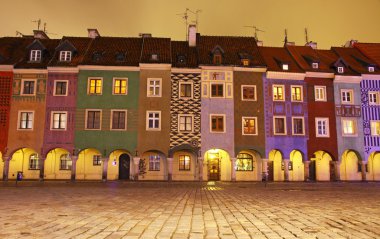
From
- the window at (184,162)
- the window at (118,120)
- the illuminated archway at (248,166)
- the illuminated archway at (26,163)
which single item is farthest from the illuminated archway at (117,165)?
the illuminated archway at (248,166)

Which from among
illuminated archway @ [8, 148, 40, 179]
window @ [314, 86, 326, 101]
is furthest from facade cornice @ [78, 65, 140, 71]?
window @ [314, 86, 326, 101]

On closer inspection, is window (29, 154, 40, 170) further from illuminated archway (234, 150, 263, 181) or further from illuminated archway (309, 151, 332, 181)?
illuminated archway (309, 151, 332, 181)

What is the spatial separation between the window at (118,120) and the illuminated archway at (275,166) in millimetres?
14561

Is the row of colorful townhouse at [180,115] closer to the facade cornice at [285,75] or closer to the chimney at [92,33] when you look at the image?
the facade cornice at [285,75]

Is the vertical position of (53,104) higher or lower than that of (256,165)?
higher

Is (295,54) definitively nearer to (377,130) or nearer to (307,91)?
(307,91)

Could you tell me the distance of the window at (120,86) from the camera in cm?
3409

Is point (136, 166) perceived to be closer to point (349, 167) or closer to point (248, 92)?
point (248, 92)

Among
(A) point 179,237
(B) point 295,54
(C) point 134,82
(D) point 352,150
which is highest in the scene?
(B) point 295,54

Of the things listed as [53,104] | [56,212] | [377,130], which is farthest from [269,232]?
[377,130]

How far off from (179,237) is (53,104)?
1174 inches

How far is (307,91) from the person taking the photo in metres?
35.6

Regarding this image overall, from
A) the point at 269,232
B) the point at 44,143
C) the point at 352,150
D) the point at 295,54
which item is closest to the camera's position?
the point at 269,232

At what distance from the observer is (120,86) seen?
34.2 metres
